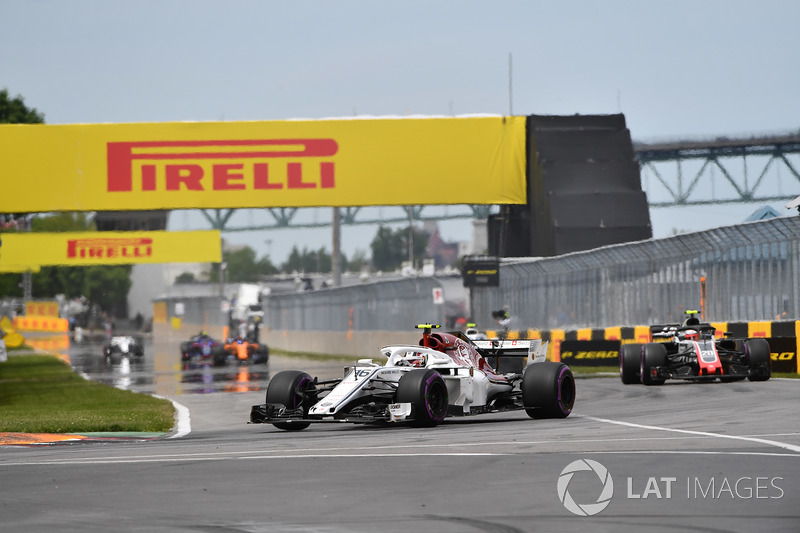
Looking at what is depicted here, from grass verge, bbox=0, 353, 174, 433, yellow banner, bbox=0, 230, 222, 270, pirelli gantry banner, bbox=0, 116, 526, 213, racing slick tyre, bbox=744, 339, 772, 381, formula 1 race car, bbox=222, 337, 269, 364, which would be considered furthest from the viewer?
yellow banner, bbox=0, 230, 222, 270

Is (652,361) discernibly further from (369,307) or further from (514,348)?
(369,307)

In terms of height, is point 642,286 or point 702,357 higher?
point 642,286

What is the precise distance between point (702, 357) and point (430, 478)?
13.8 meters

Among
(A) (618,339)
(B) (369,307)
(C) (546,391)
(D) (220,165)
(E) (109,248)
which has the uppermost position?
(D) (220,165)

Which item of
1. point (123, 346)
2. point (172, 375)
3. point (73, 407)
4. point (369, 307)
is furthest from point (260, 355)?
point (73, 407)

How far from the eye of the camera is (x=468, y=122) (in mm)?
35594

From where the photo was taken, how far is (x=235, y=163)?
34938 millimetres

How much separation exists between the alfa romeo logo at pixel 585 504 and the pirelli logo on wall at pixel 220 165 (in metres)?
25.1

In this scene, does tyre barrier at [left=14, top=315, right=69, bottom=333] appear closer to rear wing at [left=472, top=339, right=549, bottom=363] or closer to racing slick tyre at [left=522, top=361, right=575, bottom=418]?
rear wing at [left=472, top=339, right=549, bottom=363]

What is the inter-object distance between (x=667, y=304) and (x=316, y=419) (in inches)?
612

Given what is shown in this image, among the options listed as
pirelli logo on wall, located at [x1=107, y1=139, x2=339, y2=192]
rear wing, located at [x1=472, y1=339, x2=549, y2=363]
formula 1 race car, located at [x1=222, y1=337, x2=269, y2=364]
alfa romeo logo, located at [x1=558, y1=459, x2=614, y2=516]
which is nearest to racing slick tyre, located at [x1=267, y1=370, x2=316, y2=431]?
rear wing, located at [x1=472, y1=339, x2=549, y2=363]

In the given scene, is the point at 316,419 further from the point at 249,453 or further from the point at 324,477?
the point at 324,477

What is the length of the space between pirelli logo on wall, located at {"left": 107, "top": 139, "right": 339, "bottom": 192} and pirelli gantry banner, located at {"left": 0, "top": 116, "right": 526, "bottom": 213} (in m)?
0.03

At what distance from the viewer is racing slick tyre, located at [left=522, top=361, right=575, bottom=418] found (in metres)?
15.9
